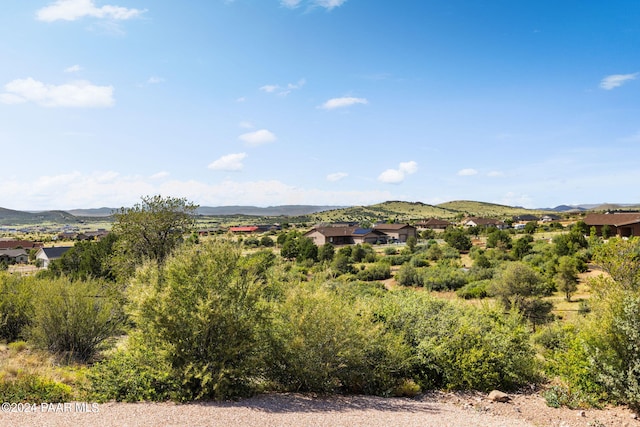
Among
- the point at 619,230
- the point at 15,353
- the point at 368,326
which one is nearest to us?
the point at 368,326

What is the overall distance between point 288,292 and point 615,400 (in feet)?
32.5

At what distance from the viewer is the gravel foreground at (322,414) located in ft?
33.0

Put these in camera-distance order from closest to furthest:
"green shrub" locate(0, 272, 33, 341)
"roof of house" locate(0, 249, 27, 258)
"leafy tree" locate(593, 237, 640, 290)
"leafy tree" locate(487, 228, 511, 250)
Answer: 1. "green shrub" locate(0, 272, 33, 341)
2. "leafy tree" locate(593, 237, 640, 290)
3. "leafy tree" locate(487, 228, 511, 250)
4. "roof of house" locate(0, 249, 27, 258)

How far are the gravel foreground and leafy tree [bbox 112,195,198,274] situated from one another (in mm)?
15495

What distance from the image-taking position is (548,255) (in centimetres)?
5241

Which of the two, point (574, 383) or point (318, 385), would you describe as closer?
point (318, 385)

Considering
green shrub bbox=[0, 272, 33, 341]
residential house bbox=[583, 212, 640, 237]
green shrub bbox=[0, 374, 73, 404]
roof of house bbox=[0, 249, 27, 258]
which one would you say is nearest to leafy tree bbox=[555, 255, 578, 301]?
residential house bbox=[583, 212, 640, 237]

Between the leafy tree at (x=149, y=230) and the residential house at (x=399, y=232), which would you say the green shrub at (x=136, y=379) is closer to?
the leafy tree at (x=149, y=230)

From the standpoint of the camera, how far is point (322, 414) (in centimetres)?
1098

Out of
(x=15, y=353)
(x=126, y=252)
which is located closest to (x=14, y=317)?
(x=15, y=353)

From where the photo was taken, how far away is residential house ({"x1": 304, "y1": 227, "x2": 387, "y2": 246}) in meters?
91.2

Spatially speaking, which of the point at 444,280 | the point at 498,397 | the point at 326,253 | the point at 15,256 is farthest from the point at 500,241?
the point at 15,256

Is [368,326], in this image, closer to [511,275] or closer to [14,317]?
[14,317]

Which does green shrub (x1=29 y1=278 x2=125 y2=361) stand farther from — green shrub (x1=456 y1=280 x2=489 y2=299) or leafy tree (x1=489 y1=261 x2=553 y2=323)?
green shrub (x1=456 y1=280 x2=489 y2=299)
